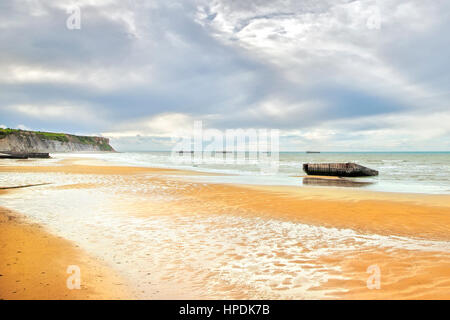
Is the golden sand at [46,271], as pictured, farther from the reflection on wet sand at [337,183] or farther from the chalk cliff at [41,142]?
the chalk cliff at [41,142]

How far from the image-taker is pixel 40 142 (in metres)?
120

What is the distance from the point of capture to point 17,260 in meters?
4.91

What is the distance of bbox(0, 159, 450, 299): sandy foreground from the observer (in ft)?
13.5

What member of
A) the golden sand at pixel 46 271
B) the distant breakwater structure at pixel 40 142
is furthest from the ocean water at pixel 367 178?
the distant breakwater structure at pixel 40 142

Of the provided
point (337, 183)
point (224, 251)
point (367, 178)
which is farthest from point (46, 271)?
point (367, 178)

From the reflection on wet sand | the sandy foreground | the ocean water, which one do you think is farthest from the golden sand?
the reflection on wet sand

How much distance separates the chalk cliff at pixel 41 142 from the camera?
96.7 m

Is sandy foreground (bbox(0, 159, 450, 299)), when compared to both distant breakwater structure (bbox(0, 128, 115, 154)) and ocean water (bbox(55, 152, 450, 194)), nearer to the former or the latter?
ocean water (bbox(55, 152, 450, 194))

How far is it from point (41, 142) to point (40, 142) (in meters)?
1.25

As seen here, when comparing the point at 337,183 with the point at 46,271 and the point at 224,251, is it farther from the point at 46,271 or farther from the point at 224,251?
the point at 46,271

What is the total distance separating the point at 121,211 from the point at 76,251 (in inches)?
155
